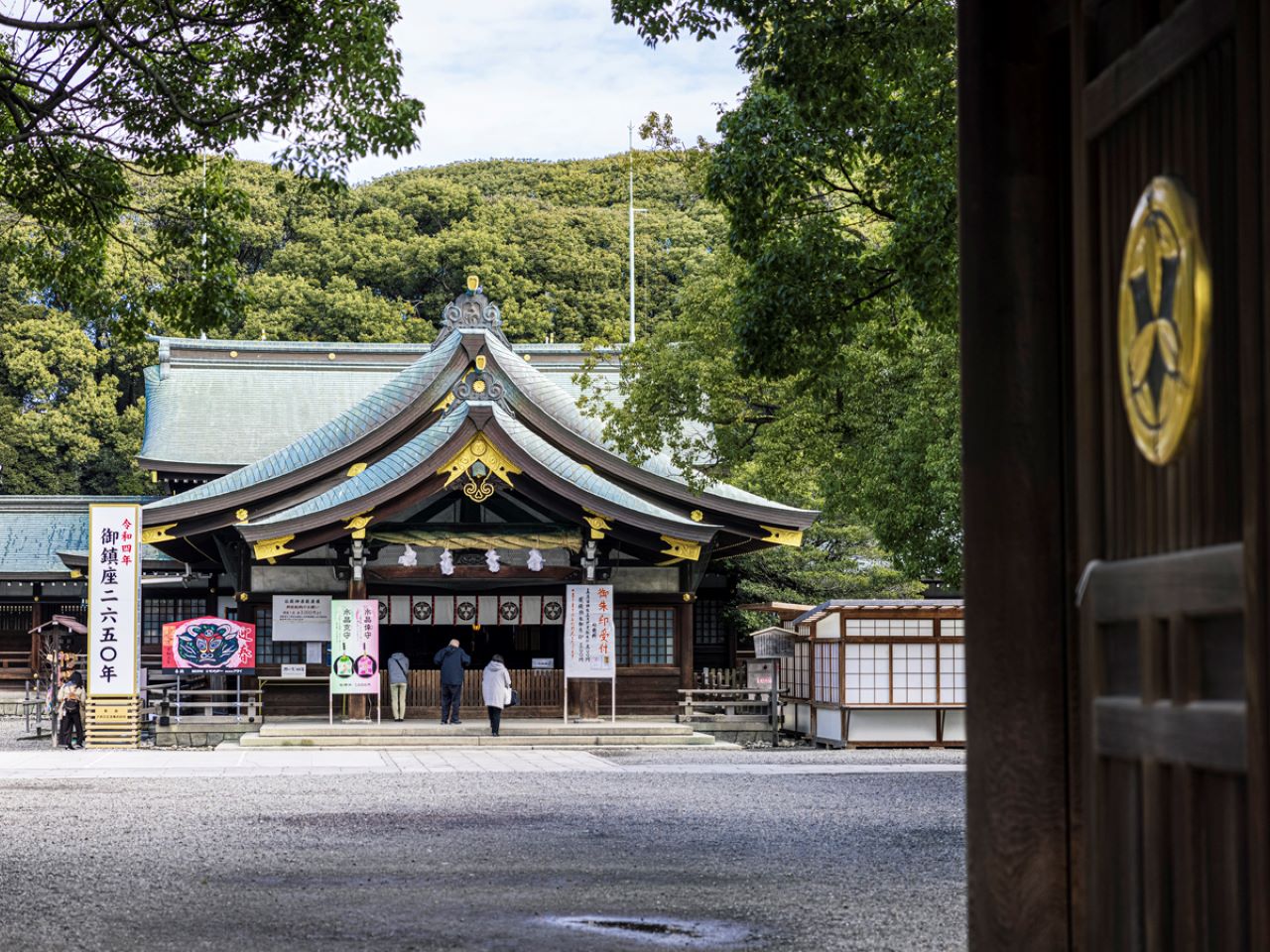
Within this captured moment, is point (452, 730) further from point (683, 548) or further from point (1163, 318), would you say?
point (1163, 318)

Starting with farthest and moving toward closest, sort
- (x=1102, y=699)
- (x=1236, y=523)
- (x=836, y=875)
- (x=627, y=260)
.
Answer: (x=627, y=260) → (x=836, y=875) → (x=1102, y=699) → (x=1236, y=523)

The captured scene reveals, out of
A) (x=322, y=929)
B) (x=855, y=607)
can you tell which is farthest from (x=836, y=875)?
(x=855, y=607)

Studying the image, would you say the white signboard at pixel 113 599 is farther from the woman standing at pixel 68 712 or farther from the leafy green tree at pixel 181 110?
the leafy green tree at pixel 181 110

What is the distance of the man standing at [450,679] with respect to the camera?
2347cm

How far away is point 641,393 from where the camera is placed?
858 inches

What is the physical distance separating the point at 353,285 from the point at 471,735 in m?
30.4

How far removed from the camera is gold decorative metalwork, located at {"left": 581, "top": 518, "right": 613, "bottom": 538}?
24.2m

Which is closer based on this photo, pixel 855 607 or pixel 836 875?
pixel 836 875

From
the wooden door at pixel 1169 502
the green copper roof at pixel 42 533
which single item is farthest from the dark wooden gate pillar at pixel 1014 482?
the green copper roof at pixel 42 533

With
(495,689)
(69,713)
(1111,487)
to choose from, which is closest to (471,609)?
(495,689)

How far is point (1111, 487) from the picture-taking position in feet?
12.3

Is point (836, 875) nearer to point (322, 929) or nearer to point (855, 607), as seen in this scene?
point (322, 929)

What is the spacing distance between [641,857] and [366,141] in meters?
5.50

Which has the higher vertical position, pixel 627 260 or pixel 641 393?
pixel 627 260
